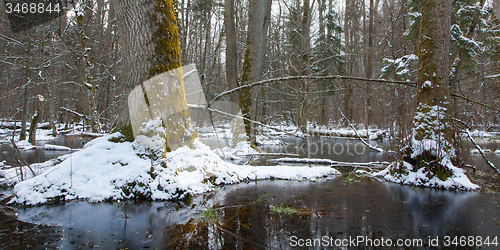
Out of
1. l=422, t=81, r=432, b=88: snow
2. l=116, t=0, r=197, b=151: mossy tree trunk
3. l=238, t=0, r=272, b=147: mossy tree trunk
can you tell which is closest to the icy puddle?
l=116, t=0, r=197, b=151: mossy tree trunk

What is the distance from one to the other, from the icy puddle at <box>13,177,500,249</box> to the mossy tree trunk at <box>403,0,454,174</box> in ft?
2.61

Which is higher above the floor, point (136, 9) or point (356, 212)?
point (136, 9)

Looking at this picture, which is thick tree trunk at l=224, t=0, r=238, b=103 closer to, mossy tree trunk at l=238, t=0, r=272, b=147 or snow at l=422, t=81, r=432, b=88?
mossy tree trunk at l=238, t=0, r=272, b=147

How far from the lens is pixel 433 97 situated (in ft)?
15.8

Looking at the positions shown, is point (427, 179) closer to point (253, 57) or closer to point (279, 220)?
point (279, 220)

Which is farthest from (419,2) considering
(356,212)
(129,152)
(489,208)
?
(129,152)

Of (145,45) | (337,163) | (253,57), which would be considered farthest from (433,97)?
(253,57)

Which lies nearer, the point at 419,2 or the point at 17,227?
the point at 17,227

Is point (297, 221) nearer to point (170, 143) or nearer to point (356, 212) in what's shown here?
point (356, 212)

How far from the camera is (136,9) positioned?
13.9ft

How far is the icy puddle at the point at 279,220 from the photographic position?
2.45 metres

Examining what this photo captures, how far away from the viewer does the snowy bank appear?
11.9ft

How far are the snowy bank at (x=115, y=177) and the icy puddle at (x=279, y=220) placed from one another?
0.72 ft

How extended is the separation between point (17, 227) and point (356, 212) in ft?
12.7
